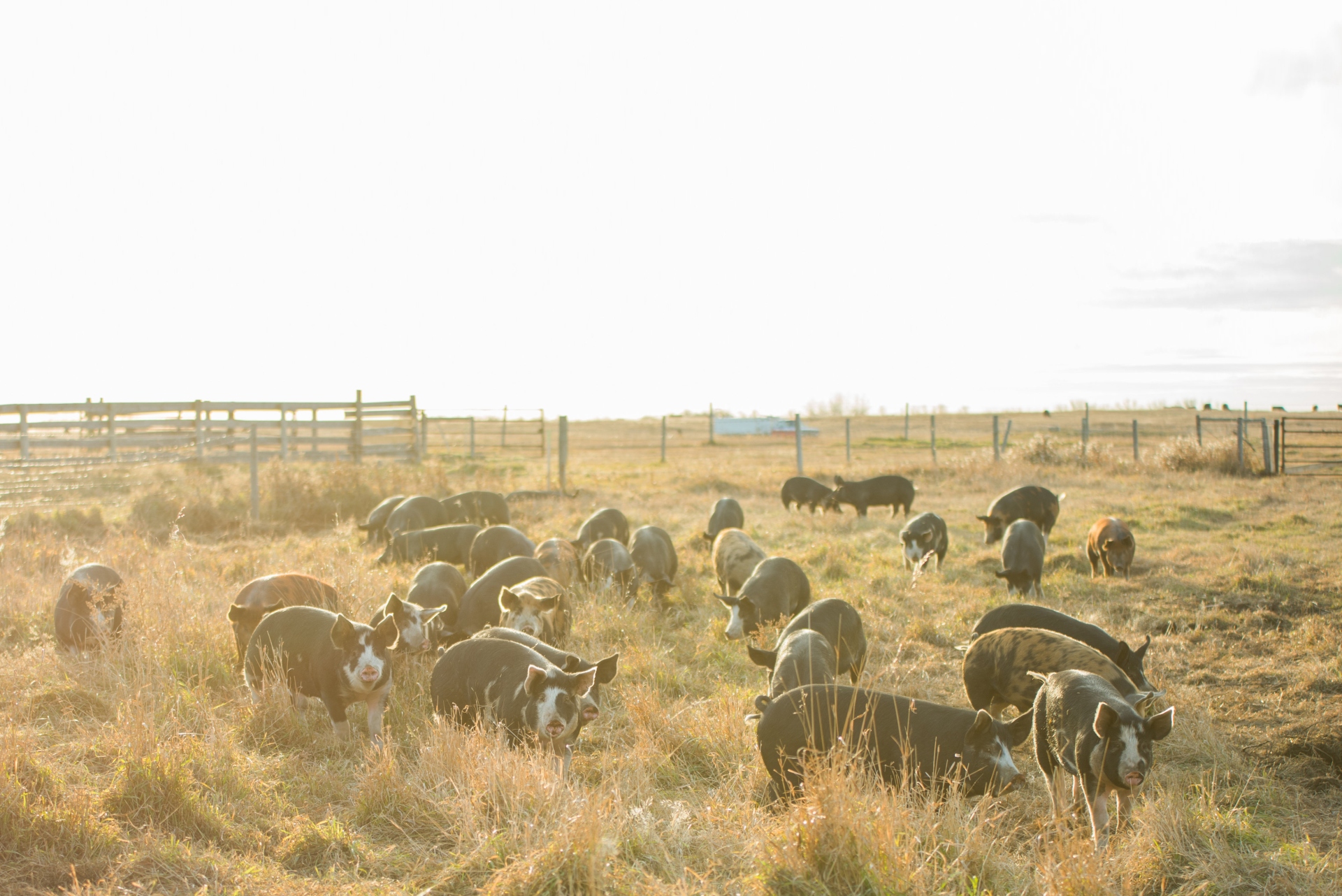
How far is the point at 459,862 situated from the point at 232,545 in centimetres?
1096

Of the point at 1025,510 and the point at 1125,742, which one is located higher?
the point at 1025,510

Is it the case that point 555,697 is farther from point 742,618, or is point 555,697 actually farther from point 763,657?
point 742,618

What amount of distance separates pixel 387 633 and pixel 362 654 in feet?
0.83

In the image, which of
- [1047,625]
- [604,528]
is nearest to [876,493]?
[604,528]

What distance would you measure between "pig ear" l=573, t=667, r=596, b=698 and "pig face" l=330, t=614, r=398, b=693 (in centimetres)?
126

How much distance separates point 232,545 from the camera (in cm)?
1313

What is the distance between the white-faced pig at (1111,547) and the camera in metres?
10.5

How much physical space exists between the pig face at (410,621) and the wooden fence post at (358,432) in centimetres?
1856

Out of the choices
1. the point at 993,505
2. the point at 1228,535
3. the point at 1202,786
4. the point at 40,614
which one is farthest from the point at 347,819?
the point at 1228,535

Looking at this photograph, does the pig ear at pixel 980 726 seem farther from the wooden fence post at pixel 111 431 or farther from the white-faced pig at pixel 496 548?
the wooden fence post at pixel 111 431

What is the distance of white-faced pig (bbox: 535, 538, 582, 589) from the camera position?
9711 millimetres

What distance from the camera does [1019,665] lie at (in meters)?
5.48

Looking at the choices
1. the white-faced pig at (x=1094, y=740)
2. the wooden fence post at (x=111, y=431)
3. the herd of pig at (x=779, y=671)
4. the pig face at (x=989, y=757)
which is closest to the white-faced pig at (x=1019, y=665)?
the herd of pig at (x=779, y=671)

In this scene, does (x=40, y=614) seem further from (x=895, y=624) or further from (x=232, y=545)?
(x=895, y=624)
